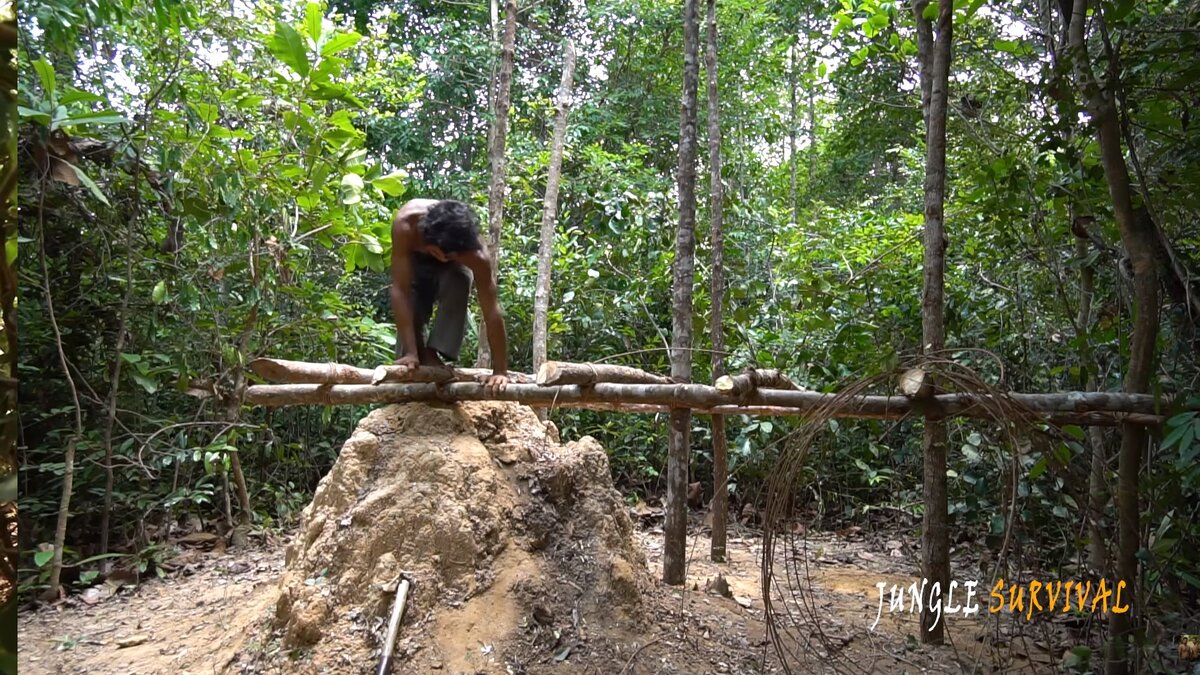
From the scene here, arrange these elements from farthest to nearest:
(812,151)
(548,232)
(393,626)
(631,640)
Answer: (812,151)
(548,232)
(631,640)
(393,626)

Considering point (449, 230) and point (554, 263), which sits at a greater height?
point (554, 263)

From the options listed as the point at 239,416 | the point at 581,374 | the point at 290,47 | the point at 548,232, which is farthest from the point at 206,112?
the point at 581,374

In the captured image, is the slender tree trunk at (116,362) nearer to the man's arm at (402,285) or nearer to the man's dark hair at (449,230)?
the man's arm at (402,285)

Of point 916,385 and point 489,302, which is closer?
point 916,385

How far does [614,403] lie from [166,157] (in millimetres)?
3041

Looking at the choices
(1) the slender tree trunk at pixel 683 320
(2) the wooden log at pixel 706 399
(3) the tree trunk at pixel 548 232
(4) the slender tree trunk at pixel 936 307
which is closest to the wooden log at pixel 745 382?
(2) the wooden log at pixel 706 399

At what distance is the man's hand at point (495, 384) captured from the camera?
139 inches

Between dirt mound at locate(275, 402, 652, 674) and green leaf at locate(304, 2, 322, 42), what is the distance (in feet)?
8.12

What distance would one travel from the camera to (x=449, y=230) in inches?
145

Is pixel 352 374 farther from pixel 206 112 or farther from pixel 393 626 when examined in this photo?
pixel 206 112

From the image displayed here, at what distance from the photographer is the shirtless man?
371 centimetres

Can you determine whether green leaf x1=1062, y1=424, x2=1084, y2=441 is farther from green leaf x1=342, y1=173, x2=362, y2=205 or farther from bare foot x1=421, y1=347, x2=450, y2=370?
green leaf x1=342, y1=173, x2=362, y2=205

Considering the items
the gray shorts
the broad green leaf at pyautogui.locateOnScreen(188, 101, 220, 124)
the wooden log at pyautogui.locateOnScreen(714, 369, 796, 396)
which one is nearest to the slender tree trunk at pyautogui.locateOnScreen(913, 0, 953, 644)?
the wooden log at pyautogui.locateOnScreen(714, 369, 796, 396)

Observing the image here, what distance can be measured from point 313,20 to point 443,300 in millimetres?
2014
